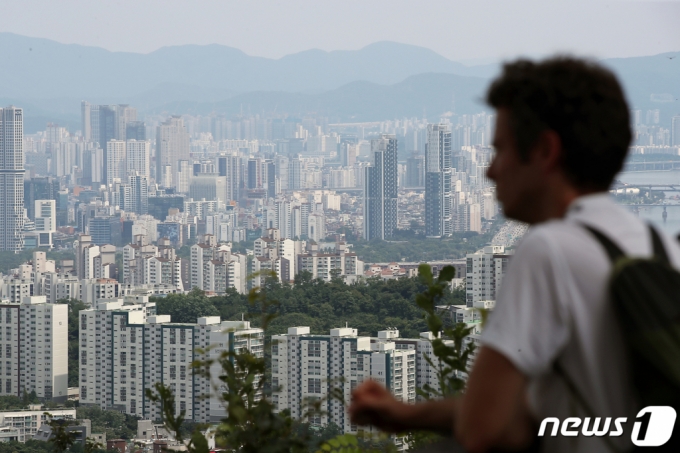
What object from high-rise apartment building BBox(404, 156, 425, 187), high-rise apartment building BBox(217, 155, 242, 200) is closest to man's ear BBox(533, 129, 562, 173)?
high-rise apartment building BBox(404, 156, 425, 187)

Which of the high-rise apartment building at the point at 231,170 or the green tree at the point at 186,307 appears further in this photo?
the high-rise apartment building at the point at 231,170

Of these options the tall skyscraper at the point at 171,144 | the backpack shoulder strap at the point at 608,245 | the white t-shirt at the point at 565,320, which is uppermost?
the tall skyscraper at the point at 171,144

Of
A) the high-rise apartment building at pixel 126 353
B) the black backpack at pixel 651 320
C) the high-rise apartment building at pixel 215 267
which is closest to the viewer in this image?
the black backpack at pixel 651 320

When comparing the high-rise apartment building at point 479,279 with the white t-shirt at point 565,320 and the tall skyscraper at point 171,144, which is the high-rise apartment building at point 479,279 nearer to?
the white t-shirt at point 565,320

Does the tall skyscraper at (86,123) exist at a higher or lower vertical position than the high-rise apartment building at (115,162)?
higher

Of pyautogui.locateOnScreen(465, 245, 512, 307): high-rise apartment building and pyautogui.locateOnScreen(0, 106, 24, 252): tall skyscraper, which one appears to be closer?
pyautogui.locateOnScreen(465, 245, 512, 307): high-rise apartment building

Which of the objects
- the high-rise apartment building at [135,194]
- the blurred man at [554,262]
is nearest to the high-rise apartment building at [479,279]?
the blurred man at [554,262]

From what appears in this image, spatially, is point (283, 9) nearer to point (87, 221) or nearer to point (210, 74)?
point (210, 74)

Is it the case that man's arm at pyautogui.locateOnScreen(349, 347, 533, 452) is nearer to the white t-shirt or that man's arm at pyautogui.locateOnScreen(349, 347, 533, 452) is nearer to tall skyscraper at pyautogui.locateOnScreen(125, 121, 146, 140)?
the white t-shirt
